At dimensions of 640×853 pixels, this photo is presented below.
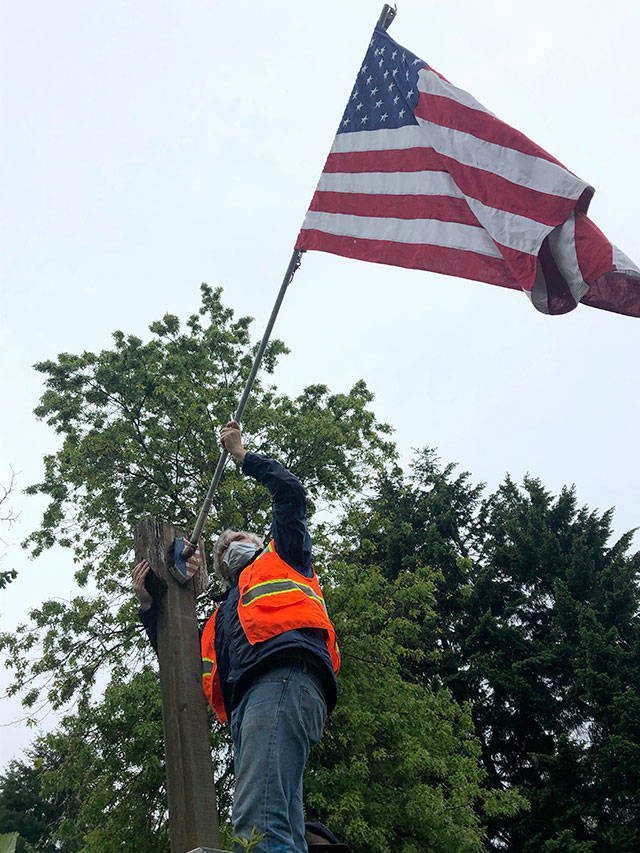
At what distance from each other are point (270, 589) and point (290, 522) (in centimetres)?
30

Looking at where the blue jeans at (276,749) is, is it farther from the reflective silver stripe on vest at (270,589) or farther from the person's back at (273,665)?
the reflective silver stripe on vest at (270,589)

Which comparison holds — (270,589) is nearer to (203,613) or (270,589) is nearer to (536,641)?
(203,613)

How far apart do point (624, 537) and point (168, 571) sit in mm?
24948

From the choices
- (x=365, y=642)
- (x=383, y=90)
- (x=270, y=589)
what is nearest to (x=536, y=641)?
(x=365, y=642)

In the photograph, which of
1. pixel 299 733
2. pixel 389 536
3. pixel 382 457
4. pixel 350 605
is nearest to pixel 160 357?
pixel 382 457

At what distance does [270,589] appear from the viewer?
2.99 m

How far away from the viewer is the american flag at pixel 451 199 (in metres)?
4.29

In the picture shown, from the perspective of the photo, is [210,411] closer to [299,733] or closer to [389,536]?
[389,536]

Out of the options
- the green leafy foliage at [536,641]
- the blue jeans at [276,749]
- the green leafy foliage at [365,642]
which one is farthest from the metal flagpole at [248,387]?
the green leafy foliage at [536,641]

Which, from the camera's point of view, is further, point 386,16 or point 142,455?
point 142,455

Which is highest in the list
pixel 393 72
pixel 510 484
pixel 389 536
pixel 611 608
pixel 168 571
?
pixel 510 484

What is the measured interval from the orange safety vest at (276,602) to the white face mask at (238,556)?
0.19 metres

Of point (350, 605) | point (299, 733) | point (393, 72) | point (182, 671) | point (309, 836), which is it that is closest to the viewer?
point (299, 733)

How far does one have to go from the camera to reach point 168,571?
147 inches
